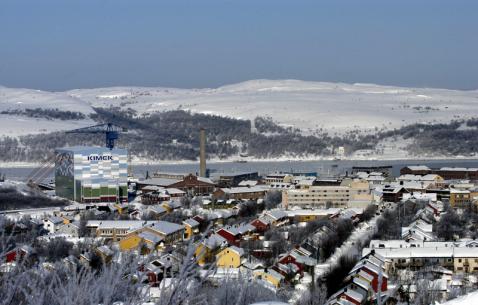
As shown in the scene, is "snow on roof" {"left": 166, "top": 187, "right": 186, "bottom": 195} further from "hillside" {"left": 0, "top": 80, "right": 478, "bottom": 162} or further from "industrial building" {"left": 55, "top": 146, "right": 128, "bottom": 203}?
"hillside" {"left": 0, "top": 80, "right": 478, "bottom": 162}

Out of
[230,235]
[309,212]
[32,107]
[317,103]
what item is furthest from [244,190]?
[317,103]

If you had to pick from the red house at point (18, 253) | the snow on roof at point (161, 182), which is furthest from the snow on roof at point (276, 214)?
the red house at point (18, 253)

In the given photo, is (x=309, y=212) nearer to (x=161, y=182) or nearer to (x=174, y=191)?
(x=174, y=191)

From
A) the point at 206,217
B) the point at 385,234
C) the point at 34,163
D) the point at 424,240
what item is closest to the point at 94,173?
the point at 206,217

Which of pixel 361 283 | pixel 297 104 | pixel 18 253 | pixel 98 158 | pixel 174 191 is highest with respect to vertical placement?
pixel 297 104

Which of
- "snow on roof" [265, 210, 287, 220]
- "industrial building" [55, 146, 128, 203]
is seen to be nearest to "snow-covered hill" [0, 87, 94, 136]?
"industrial building" [55, 146, 128, 203]

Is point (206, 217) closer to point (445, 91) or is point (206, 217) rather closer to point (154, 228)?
point (154, 228)

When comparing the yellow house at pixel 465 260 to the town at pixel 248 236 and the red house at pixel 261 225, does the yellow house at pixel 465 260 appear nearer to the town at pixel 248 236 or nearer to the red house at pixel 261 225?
the town at pixel 248 236
